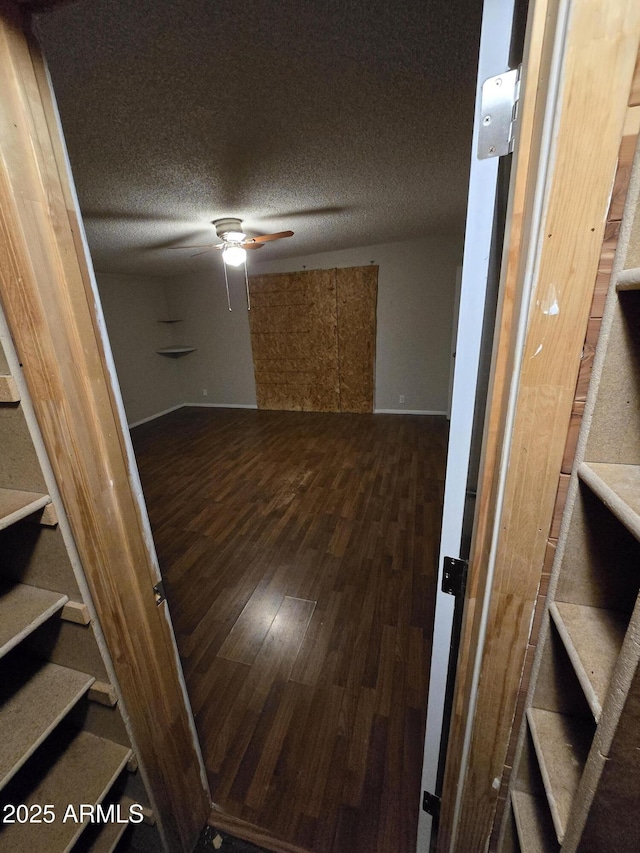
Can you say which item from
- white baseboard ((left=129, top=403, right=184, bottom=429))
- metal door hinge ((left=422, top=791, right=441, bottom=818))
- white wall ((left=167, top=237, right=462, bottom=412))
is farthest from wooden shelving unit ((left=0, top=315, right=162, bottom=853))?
white baseboard ((left=129, top=403, right=184, bottom=429))

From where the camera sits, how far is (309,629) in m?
1.79

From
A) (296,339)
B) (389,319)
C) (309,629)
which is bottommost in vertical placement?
(309,629)

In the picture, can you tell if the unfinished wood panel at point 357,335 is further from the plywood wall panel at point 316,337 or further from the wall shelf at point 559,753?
the wall shelf at point 559,753

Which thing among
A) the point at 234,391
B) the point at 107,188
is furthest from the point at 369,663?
the point at 234,391

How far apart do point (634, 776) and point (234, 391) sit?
20.5 ft

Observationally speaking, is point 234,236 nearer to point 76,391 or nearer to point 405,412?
point 76,391

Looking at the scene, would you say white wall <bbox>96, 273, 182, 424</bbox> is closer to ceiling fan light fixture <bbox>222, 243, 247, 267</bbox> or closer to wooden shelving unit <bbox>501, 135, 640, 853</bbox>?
ceiling fan light fixture <bbox>222, 243, 247, 267</bbox>

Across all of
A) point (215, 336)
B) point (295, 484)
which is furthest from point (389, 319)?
point (215, 336)

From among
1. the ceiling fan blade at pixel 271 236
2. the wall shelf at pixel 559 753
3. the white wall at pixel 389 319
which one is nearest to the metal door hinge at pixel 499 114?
the wall shelf at pixel 559 753

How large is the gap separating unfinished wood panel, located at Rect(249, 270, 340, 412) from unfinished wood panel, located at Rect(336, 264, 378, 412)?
118mm

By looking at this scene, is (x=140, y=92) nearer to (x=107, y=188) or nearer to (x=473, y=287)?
(x=107, y=188)

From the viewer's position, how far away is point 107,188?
7.18 feet

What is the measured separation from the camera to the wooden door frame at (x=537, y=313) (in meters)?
0.38

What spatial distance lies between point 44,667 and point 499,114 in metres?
1.62
